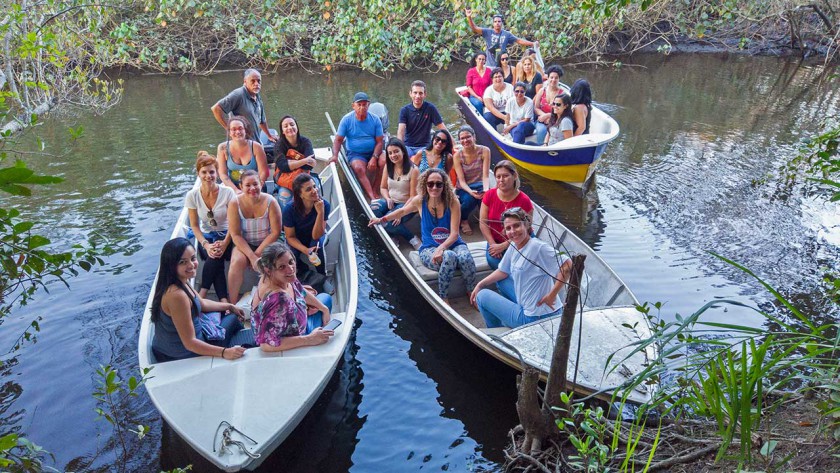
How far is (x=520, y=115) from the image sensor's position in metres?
9.59

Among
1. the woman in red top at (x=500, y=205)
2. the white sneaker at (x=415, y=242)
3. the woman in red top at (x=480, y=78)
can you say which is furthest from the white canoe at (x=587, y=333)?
the woman in red top at (x=480, y=78)

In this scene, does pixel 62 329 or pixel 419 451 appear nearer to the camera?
pixel 419 451

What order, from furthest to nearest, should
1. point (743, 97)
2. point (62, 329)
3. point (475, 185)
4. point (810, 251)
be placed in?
point (743, 97) < point (475, 185) < point (810, 251) < point (62, 329)

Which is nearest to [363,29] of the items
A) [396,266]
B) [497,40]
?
[497,40]

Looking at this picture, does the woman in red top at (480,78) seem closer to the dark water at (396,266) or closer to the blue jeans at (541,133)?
the dark water at (396,266)

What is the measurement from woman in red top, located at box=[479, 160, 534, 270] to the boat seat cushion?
4.1 inches

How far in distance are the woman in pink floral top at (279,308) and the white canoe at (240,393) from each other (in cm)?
8

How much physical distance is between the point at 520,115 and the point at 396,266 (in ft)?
12.8

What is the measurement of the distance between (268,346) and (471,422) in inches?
61.7

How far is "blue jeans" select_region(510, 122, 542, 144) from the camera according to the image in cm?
943

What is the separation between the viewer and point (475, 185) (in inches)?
281

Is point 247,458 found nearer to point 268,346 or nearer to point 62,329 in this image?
point 268,346

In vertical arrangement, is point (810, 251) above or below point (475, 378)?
above

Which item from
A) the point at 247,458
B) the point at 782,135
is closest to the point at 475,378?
the point at 247,458
